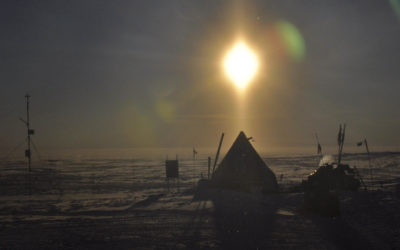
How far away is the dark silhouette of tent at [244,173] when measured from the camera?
27.4m

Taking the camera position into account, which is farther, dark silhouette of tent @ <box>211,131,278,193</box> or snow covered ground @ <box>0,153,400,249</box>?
dark silhouette of tent @ <box>211,131,278,193</box>

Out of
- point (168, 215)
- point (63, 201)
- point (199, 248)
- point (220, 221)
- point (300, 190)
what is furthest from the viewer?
point (300, 190)

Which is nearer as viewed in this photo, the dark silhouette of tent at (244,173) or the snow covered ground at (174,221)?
the snow covered ground at (174,221)

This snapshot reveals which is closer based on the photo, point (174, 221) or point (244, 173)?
point (174, 221)

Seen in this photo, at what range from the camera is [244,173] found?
2809 centimetres

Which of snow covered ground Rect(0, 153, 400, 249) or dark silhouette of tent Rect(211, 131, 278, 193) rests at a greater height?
dark silhouette of tent Rect(211, 131, 278, 193)

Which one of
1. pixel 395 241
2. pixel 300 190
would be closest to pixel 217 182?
pixel 300 190

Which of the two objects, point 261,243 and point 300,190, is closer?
point 261,243

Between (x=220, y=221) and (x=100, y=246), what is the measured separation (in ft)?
19.4

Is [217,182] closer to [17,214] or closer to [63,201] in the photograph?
[63,201]

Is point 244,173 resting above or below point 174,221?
above

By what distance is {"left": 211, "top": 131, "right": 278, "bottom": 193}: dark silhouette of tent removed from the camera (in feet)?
89.8

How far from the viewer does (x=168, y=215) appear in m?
18.2

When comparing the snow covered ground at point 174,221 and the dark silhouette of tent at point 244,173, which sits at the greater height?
the dark silhouette of tent at point 244,173
